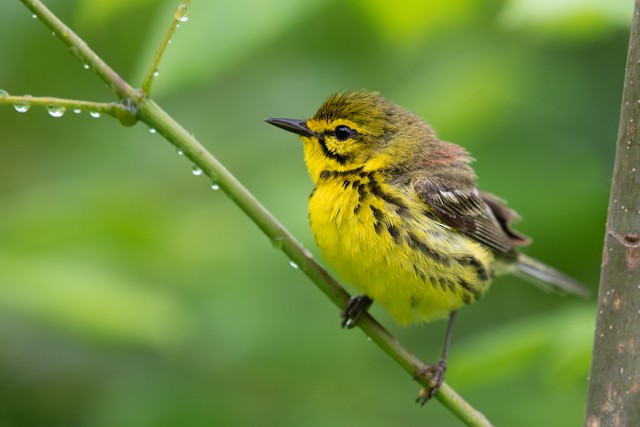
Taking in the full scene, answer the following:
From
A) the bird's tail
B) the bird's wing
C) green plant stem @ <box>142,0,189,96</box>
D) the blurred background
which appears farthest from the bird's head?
green plant stem @ <box>142,0,189,96</box>

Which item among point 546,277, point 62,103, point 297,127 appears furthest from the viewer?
point 546,277

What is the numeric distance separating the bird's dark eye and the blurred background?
423mm

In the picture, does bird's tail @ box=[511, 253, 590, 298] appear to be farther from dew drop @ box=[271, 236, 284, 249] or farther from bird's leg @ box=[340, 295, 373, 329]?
dew drop @ box=[271, 236, 284, 249]

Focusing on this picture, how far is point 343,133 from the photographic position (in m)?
3.70

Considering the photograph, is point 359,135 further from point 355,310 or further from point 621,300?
point 621,300

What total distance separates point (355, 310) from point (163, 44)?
1.28 metres

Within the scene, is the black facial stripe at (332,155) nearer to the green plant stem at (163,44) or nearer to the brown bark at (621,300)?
the green plant stem at (163,44)

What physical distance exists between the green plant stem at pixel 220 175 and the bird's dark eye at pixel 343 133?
1126mm

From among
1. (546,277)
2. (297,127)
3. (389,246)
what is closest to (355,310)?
(389,246)

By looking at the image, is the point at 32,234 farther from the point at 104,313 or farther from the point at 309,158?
the point at 309,158

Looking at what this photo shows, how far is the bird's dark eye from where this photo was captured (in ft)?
12.1

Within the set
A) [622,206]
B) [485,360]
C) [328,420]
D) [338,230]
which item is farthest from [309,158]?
[622,206]

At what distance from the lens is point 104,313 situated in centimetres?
357

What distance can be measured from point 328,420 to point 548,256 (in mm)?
1394
